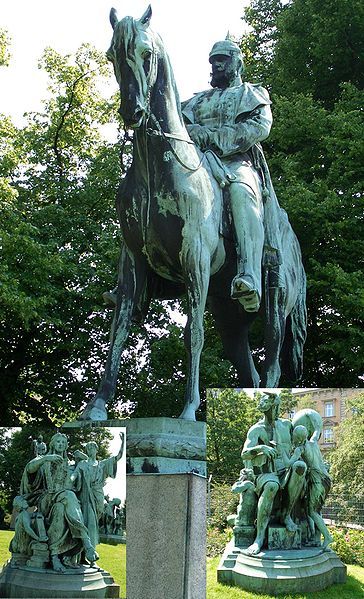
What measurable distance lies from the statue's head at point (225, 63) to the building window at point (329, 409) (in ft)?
9.54

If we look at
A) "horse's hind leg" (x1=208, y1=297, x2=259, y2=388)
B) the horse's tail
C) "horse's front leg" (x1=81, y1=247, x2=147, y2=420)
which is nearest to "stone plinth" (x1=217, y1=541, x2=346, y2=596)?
"horse's front leg" (x1=81, y1=247, x2=147, y2=420)

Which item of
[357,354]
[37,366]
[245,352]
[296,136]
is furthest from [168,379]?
[245,352]

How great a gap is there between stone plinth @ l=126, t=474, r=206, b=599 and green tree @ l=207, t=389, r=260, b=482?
34 cm

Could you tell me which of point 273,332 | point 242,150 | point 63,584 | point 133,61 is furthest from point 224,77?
point 63,584

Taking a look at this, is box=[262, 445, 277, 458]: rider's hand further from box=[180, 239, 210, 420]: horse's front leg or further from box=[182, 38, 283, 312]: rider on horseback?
box=[182, 38, 283, 312]: rider on horseback

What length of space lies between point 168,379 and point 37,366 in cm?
281

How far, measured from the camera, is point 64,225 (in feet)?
60.6

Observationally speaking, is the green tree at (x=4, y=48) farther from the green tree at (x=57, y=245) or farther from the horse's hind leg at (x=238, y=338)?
the horse's hind leg at (x=238, y=338)

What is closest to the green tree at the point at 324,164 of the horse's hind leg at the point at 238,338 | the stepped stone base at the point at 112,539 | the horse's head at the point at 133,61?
the horse's hind leg at the point at 238,338

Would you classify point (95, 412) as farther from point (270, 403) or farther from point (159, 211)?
point (159, 211)

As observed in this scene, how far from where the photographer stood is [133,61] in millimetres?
5539

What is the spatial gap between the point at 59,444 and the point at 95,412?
38 centimetres

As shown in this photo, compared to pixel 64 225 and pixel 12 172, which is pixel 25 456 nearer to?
pixel 64 225

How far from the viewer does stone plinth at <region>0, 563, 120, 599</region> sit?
5.03m
